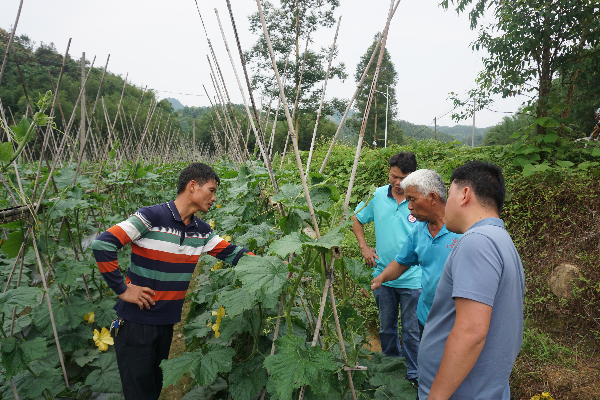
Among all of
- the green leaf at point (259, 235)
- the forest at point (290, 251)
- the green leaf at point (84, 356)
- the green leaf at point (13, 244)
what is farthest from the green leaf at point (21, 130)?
the green leaf at point (84, 356)

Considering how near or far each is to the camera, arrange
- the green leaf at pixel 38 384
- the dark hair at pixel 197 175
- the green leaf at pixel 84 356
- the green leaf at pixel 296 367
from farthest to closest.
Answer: the green leaf at pixel 84 356, the dark hair at pixel 197 175, the green leaf at pixel 38 384, the green leaf at pixel 296 367

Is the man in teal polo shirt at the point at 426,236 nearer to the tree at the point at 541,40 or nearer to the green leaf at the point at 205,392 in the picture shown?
the green leaf at the point at 205,392

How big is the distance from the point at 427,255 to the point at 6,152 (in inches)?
89.6

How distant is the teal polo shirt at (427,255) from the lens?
6.12ft

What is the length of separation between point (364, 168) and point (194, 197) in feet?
19.5

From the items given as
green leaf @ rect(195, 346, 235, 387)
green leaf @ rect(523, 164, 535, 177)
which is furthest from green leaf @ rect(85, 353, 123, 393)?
green leaf @ rect(523, 164, 535, 177)

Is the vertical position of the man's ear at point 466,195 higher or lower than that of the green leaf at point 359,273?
higher

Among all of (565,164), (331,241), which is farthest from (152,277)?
(565,164)

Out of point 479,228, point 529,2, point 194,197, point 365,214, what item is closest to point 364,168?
point 529,2

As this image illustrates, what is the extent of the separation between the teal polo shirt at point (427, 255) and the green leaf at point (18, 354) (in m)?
2.06

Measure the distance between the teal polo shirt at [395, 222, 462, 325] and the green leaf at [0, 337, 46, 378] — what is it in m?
2.06

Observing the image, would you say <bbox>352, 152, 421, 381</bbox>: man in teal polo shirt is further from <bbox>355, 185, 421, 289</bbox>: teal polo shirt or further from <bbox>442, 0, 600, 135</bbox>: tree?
<bbox>442, 0, 600, 135</bbox>: tree

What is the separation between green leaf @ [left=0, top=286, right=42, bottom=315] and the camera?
1438 millimetres

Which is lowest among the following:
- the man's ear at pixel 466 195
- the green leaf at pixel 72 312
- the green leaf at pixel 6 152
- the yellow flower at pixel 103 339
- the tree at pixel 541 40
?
the yellow flower at pixel 103 339
